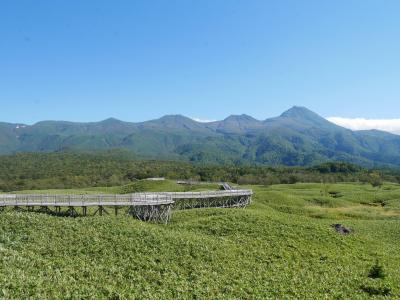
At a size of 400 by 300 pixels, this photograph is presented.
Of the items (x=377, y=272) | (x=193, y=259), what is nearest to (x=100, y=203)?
(x=193, y=259)

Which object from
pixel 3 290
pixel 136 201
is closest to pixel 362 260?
pixel 136 201

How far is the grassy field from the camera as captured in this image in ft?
107

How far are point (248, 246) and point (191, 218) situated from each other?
18.4 m

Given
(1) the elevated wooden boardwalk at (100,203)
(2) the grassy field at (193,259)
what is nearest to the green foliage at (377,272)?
(2) the grassy field at (193,259)

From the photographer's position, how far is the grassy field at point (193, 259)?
107 ft

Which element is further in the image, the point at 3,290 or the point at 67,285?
the point at 67,285

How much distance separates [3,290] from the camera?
26.8 m

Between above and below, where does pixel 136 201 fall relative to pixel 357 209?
above

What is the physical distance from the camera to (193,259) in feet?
138

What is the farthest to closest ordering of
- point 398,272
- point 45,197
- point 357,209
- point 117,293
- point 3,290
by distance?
point 357,209
point 45,197
point 398,272
point 117,293
point 3,290

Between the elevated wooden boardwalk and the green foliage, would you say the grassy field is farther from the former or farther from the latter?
the elevated wooden boardwalk

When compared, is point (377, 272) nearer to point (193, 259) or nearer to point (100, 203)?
point (193, 259)

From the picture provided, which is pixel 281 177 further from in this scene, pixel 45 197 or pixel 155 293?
pixel 155 293

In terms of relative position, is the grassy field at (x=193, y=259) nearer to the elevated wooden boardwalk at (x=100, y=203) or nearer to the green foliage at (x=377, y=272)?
the green foliage at (x=377, y=272)
